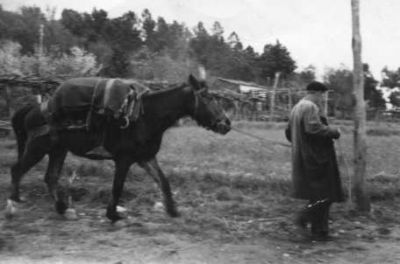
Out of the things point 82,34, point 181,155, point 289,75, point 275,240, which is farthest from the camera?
point 82,34

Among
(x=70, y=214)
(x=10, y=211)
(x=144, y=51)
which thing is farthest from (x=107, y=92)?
(x=144, y=51)

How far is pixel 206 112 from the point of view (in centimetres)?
673

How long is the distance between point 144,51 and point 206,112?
5945cm

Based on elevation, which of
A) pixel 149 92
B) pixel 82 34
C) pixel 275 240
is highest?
pixel 82 34

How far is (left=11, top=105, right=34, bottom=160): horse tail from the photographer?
773cm

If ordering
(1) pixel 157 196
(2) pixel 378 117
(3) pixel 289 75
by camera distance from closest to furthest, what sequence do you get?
(1) pixel 157 196, (2) pixel 378 117, (3) pixel 289 75

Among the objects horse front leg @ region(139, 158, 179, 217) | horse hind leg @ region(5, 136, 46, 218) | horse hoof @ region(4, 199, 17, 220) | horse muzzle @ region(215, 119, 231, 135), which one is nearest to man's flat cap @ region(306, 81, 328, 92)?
horse muzzle @ region(215, 119, 231, 135)

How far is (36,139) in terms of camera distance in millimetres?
7234

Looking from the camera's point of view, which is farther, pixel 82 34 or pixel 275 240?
pixel 82 34

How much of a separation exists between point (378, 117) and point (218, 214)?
24.1m

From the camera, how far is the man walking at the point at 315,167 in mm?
6004

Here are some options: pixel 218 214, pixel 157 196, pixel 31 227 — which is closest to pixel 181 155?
pixel 157 196

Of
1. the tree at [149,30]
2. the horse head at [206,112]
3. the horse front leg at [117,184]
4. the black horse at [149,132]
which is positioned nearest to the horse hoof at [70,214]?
the black horse at [149,132]

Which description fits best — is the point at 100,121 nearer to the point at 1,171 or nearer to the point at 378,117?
the point at 1,171
